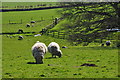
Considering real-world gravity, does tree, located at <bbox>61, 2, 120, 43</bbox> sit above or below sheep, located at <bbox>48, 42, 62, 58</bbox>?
above

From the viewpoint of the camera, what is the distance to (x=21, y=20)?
321ft

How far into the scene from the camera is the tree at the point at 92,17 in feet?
59.7

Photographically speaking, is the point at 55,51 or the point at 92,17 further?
the point at 55,51

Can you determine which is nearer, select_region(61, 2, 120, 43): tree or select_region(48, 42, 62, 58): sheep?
select_region(61, 2, 120, 43): tree

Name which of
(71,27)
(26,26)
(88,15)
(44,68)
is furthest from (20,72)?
(26,26)

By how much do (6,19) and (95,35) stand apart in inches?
3461

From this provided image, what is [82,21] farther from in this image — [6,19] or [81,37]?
[6,19]

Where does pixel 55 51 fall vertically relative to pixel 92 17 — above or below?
below

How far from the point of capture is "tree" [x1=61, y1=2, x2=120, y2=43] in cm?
1819

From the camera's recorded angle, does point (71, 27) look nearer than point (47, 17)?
Yes

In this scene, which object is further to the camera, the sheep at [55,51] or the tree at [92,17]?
the sheep at [55,51]

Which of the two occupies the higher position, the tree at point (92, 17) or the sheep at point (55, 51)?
the tree at point (92, 17)

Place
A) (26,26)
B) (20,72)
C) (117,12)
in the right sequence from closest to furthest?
(117,12) → (20,72) → (26,26)

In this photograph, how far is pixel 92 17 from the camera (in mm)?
19031
